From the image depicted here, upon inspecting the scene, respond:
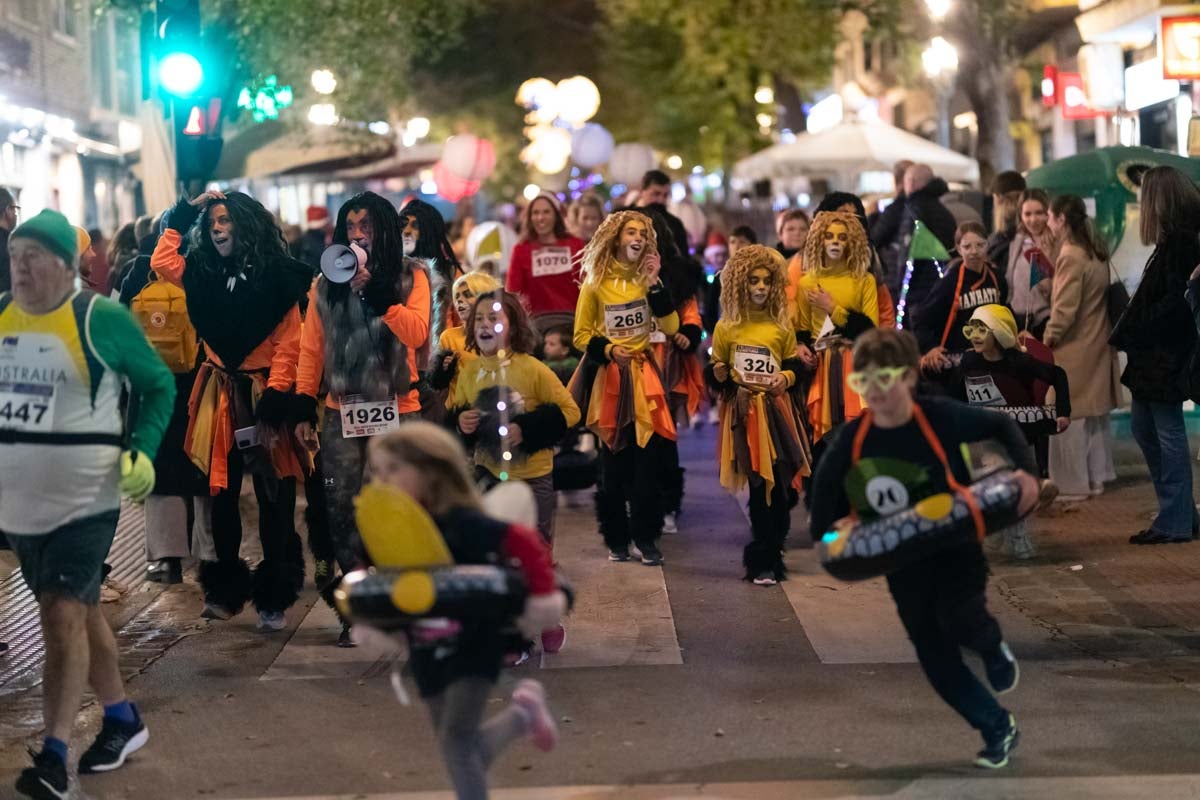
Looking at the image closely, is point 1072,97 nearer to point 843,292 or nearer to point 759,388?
point 843,292

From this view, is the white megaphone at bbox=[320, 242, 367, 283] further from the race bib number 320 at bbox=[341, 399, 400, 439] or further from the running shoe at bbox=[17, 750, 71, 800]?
the running shoe at bbox=[17, 750, 71, 800]

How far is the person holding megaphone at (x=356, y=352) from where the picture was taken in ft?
28.1

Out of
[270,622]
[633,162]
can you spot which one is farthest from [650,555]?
[633,162]

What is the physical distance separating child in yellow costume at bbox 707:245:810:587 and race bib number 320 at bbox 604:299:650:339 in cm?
54

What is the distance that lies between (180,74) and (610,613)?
788 cm

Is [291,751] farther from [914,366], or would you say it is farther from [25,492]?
[914,366]

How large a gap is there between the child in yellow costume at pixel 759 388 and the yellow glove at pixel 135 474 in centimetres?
418

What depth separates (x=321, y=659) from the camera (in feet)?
28.7

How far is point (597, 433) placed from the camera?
10.7 m

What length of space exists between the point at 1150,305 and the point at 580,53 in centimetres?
3770

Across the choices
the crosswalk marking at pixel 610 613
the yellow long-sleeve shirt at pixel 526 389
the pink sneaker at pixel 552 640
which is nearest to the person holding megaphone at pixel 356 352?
the yellow long-sleeve shirt at pixel 526 389

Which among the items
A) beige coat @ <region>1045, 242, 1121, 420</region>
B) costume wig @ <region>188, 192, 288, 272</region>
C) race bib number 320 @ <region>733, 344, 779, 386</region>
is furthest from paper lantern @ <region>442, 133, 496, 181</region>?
costume wig @ <region>188, 192, 288, 272</region>

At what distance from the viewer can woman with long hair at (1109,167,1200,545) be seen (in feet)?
34.8

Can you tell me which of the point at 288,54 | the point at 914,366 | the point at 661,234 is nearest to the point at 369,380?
the point at 914,366
